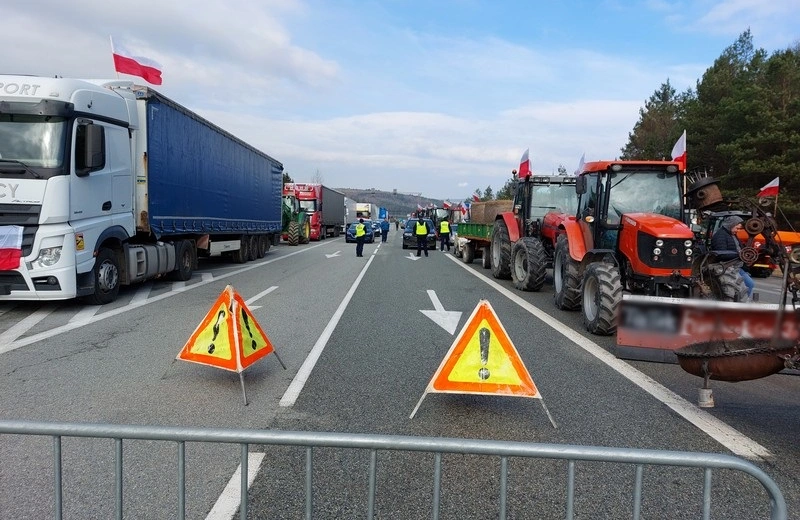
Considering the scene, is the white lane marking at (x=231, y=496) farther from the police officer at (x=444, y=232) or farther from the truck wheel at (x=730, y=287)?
the police officer at (x=444, y=232)

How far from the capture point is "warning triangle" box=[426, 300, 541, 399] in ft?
15.9

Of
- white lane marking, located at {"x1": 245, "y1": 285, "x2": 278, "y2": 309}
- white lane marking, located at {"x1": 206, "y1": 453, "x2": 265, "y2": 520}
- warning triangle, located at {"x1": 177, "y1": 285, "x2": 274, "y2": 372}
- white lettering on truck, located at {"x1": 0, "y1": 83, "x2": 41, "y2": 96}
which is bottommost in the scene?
white lane marking, located at {"x1": 245, "y1": 285, "x2": 278, "y2": 309}

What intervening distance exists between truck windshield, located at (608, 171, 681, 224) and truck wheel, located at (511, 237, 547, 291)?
→ 11.1 ft

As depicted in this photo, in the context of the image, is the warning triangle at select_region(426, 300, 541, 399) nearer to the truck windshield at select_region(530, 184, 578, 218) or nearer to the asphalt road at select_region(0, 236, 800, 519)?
the asphalt road at select_region(0, 236, 800, 519)

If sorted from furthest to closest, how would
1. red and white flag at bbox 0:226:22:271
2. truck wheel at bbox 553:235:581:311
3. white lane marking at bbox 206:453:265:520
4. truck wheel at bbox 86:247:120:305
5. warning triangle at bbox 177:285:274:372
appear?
truck wheel at bbox 86:247:120:305
truck wheel at bbox 553:235:581:311
red and white flag at bbox 0:226:22:271
warning triangle at bbox 177:285:274:372
white lane marking at bbox 206:453:265:520

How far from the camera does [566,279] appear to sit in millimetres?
10047

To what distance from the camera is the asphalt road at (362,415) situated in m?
3.44

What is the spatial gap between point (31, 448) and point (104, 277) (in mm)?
6978

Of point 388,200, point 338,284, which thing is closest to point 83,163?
point 338,284

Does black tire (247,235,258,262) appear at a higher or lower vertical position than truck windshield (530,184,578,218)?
lower

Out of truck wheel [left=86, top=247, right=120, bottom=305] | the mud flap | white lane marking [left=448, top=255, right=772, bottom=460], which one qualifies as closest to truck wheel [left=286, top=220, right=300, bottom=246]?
truck wheel [left=86, top=247, right=120, bottom=305]

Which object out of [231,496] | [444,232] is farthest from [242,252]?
[231,496]

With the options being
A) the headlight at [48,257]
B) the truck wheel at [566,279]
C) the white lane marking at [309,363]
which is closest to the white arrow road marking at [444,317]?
the white lane marking at [309,363]

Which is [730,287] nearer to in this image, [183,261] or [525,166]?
[525,166]
